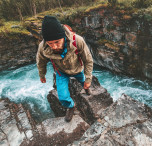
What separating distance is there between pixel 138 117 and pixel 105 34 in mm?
9134

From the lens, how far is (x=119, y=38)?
9.19 meters

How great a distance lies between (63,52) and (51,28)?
1.60ft

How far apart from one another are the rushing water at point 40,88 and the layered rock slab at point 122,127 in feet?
17.5

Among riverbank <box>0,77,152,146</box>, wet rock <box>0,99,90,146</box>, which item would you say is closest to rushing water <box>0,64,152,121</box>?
riverbank <box>0,77,152,146</box>

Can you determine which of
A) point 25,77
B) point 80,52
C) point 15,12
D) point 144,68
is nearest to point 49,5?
point 15,12

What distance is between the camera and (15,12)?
64.7ft

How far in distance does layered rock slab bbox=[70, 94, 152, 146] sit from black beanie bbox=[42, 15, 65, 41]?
165cm

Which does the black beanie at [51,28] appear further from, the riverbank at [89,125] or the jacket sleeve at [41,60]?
the riverbank at [89,125]

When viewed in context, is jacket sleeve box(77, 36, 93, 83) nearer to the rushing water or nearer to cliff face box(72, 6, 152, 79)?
the rushing water

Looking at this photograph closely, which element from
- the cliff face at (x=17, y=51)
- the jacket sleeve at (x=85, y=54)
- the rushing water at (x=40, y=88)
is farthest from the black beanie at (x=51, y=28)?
the cliff face at (x=17, y=51)

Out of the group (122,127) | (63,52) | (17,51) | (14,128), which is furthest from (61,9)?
(122,127)

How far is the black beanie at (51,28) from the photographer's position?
1767 mm

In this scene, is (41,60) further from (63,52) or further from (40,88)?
(40,88)

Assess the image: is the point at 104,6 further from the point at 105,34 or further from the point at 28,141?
the point at 28,141
